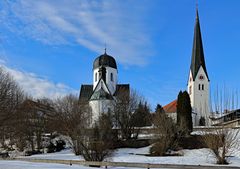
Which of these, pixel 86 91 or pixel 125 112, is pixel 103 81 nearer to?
pixel 86 91

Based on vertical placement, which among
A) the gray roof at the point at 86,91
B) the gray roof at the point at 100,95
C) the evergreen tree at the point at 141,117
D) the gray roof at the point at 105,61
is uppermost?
the gray roof at the point at 105,61

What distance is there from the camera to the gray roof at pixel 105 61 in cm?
7726

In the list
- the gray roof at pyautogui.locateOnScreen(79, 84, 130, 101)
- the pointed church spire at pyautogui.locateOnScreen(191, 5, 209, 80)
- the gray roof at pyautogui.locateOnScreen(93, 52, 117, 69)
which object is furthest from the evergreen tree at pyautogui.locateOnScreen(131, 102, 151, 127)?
the pointed church spire at pyautogui.locateOnScreen(191, 5, 209, 80)

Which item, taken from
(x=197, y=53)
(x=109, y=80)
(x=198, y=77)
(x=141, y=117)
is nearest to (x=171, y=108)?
(x=198, y=77)

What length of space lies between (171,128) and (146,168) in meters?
17.0

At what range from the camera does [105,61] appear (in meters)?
77.2

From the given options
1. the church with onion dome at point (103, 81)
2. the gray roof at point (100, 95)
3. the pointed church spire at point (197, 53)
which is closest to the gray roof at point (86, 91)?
the church with onion dome at point (103, 81)

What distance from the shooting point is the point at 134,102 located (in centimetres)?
5162

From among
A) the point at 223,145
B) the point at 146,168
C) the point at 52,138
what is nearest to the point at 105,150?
the point at 146,168

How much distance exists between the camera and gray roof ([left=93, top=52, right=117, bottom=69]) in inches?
3042

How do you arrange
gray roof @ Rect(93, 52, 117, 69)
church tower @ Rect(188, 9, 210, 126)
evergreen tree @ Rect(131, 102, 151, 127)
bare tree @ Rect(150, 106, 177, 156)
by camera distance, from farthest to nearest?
church tower @ Rect(188, 9, 210, 126)
gray roof @ Rect(93, 52, 117, 69)
evergreen tree @ Rect(131, 102, 151, 127)
bare tree @ Rect(150, 106, 177, 156)

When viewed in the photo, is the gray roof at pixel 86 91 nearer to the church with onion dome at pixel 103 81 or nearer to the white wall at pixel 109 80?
the church with onion dome at pixel 103 81

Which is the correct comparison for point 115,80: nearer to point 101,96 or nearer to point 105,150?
point 101,96

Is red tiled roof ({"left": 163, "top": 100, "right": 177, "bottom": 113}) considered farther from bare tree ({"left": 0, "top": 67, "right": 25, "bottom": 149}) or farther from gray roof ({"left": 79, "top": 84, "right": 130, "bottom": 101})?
bare tree ({"left": 0, "top": 67, "right": 25, "bottom": 149})
